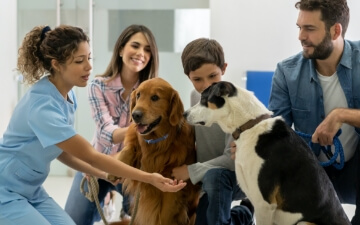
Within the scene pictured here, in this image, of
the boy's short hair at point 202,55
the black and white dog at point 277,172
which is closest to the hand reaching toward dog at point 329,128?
the black and white dog at point 277,172

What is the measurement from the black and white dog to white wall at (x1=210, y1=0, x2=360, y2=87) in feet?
8.06

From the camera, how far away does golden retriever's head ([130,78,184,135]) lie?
87.1 inches

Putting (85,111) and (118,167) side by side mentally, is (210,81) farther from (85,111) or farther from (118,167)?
(85,111)

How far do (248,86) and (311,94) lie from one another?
1.83 metres

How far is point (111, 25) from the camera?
4996 millimetres

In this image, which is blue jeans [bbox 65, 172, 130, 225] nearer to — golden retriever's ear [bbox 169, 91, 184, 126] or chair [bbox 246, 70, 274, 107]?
golden retriever's ear [bbox 169, 91, 184, 126]

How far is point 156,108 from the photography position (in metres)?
2.26

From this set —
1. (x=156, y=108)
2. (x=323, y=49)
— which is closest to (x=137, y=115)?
(x=156, y=108)

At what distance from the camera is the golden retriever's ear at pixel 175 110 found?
2285 mm

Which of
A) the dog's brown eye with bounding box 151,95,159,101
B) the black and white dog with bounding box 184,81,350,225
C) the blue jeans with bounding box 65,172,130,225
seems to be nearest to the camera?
the black and white dog with bounding box 184,81,350,225

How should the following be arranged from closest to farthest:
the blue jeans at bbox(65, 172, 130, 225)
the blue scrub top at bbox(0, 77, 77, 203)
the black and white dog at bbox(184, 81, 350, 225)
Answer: the black and white dog at bbox(184, 81, 350, 225) → the blue scrub top at bbox(0, 77, 77, 203) → the blue jeans at bbox(65, 172, 130, 225)

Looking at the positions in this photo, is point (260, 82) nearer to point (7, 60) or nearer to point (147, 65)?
point (147, 65)

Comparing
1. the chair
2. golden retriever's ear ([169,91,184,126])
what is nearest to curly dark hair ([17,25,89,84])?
golden retriever's ear ([169,91,184,126])

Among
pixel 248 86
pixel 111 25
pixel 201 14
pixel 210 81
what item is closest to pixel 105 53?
pixel 111 25
